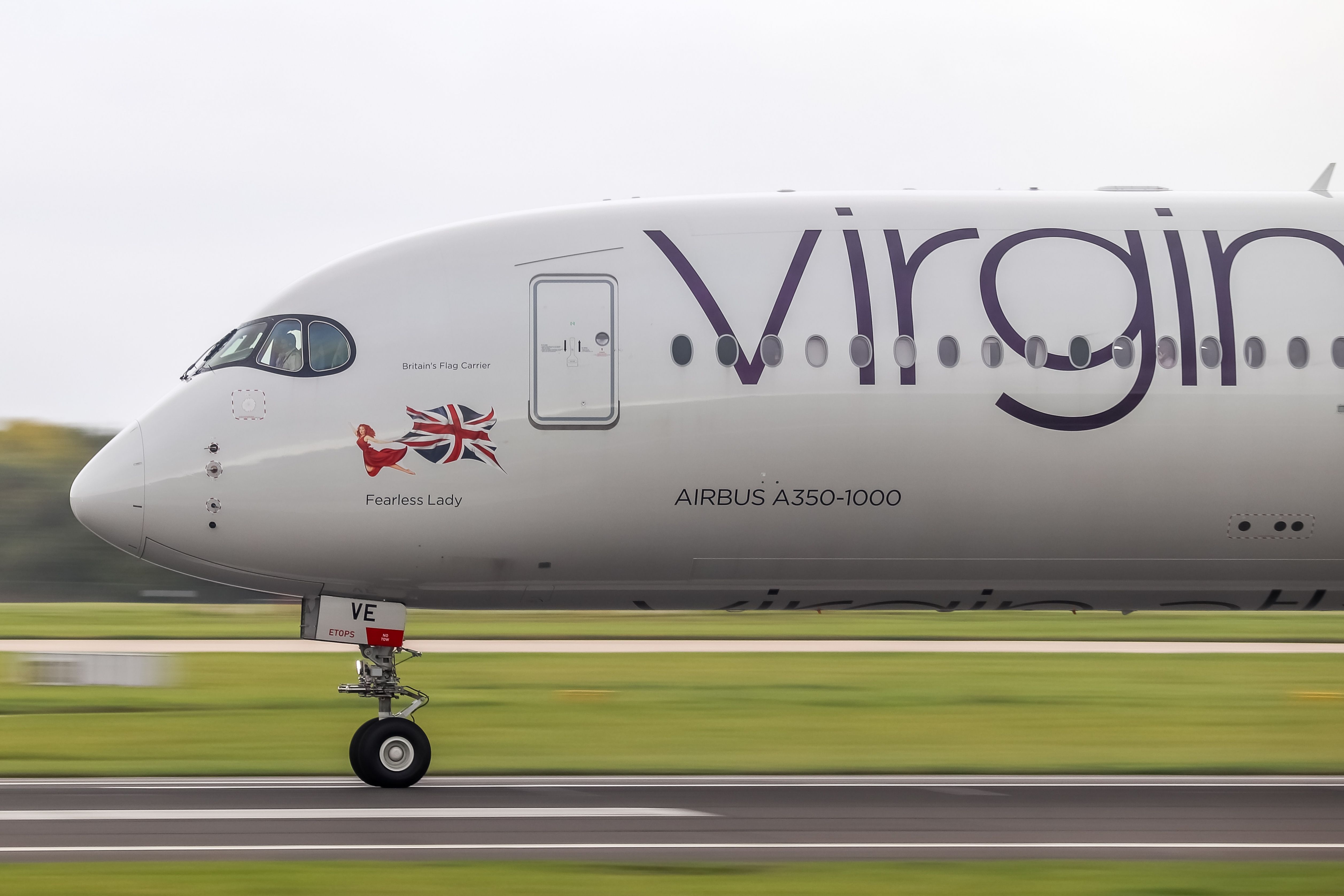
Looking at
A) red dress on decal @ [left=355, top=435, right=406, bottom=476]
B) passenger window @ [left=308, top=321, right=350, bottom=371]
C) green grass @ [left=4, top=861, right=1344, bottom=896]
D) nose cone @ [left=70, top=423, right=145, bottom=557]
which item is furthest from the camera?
passenger window @ [left=308, top=321, right=350, bottom=371]

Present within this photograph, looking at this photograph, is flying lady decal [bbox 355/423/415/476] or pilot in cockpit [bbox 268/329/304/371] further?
pilot in cockpit [bbox 268/329/304/371]

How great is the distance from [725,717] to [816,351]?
7819 millimetres

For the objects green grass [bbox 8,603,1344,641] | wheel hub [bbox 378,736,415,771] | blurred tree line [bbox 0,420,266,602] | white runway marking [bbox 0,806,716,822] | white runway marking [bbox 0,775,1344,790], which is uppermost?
blurred tree line [bbox 0,420,266,602]

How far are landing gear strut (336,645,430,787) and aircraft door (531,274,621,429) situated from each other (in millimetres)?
2658

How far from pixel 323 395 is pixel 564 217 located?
9.46 feet

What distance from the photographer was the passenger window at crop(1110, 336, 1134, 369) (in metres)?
14.2

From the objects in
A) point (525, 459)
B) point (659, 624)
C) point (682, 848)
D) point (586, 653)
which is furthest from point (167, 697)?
point (659, 624)

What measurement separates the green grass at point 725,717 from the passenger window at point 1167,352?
455 cm

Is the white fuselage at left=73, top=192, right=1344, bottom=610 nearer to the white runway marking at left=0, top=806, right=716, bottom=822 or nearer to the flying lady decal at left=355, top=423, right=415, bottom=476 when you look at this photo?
the flying lady decal at left=355, top=423, right=415, bottom=476

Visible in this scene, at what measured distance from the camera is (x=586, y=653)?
3058 centimetres

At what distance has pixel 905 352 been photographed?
14086 mm

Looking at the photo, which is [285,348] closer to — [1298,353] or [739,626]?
[1298,353]

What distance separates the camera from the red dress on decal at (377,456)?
1359cm

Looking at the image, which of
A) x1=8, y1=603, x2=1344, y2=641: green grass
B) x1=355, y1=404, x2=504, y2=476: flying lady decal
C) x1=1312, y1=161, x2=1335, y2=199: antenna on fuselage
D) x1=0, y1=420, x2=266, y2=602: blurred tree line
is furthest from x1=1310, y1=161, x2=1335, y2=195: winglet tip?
x1=0, y1=420, x2=266, y2=602: blurred tree line
